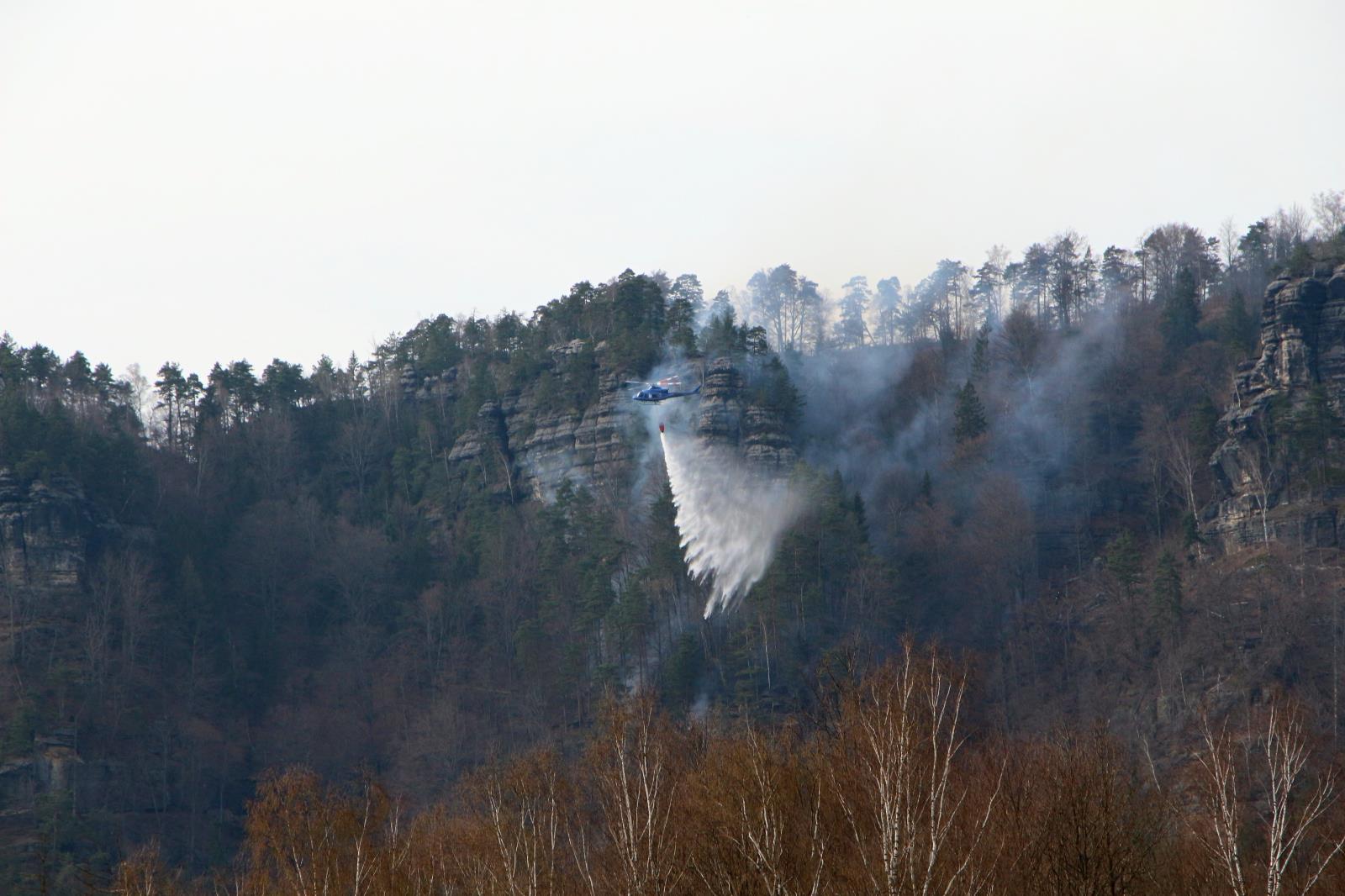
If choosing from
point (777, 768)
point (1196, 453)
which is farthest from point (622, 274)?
point (777, 768)

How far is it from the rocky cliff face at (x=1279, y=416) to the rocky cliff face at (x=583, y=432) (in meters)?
24.0

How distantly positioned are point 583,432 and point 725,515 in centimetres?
1752

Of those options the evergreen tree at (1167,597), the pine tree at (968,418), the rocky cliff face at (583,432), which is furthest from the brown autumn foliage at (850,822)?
the pine tree at (968,418)

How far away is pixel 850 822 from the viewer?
3394cm

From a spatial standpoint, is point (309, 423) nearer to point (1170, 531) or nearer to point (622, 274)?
point (622, 274)

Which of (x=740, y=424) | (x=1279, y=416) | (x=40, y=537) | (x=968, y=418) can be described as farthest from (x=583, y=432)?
(x=1279, y=416)

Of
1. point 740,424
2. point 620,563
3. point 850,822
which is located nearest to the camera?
point 850,822

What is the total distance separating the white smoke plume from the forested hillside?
3.76 feet

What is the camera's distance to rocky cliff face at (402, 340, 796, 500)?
297 ft

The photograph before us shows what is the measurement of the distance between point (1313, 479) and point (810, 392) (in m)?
39.1

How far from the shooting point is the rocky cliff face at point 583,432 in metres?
90.4

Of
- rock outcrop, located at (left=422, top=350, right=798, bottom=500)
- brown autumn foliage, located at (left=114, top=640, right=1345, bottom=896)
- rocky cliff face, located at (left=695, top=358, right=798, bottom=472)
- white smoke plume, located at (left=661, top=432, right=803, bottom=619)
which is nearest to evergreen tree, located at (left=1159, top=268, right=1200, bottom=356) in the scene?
rocky cliff face, located at (left=695, top=358, right=798, bottom=472)

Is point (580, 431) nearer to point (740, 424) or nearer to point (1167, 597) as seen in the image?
point (740, 424)

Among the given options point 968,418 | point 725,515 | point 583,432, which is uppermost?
point 583,432
